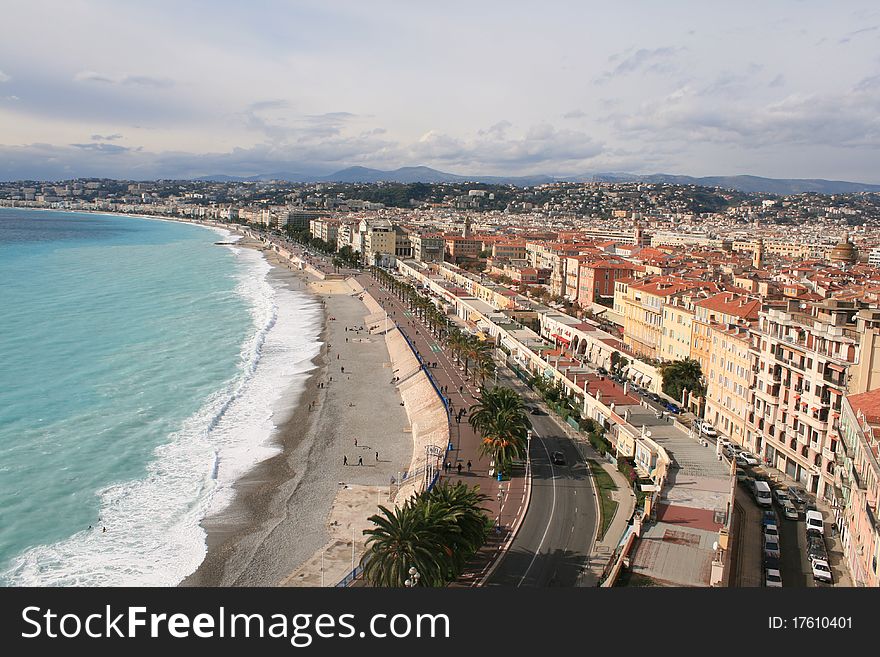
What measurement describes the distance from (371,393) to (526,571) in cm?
2776

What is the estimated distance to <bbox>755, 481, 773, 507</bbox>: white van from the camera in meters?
28.2

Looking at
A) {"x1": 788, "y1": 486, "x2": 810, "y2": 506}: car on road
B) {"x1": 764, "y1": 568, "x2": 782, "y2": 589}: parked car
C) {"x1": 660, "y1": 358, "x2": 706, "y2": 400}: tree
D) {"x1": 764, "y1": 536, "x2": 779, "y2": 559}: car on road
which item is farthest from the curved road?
{"x1": 660, "y1": 358, "x2": 706, "y2": 400}: tree

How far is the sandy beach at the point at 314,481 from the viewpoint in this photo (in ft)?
85.7

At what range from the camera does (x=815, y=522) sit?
2638cm

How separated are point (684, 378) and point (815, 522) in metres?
15.5

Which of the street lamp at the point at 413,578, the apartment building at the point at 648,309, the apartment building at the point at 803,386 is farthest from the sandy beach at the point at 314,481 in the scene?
the apartment building at the point at 648,309

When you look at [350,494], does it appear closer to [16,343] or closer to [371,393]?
[371,393]

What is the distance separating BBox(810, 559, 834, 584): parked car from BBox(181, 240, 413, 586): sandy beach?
1524 cm

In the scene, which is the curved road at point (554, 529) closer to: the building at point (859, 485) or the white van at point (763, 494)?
the white van at point (763, 494)

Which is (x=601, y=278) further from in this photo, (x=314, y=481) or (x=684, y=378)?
(x=314, y=481)

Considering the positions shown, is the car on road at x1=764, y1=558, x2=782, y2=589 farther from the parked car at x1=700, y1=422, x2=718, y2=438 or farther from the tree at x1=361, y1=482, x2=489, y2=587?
the parked car at x1=700, y1=422, x2=718, y2=438

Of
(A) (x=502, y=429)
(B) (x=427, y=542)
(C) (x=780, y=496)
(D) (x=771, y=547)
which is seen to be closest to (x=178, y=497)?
(A) (x=502, y=429)

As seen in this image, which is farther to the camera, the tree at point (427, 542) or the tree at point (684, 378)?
the tree at point (684, 378)

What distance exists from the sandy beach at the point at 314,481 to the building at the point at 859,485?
16.3 metres
